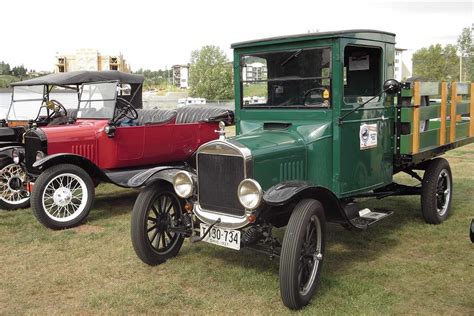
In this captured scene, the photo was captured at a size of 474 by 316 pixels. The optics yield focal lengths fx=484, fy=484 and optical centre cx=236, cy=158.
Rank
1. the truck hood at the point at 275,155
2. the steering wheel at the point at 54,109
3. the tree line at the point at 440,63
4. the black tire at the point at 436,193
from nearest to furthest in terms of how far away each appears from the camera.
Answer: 1. the truck hood at the point at 275,155
2. the black tire at the point at 436,193
3. the steering wheel at the point at 54,109
4. the tree line at the point at 440,63

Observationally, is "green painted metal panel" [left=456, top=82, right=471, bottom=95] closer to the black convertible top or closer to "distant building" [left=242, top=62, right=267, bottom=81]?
"distant building" [left=242, top=62, right=267, bottom=81]

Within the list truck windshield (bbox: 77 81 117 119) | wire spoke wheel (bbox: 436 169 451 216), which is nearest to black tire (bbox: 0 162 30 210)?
truck windshield (bbox: 77 81 117 119)

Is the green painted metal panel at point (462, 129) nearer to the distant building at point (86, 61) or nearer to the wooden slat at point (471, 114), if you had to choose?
the wooden slat at point (471, 114)

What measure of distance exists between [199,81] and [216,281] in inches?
2051

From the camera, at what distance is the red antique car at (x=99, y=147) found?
600 cm

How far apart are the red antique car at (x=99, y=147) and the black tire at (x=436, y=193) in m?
3.39

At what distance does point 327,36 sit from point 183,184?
6.00 feet

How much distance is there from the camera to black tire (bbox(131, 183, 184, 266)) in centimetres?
428

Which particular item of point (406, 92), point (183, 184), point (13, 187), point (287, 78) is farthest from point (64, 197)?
point (406, 92)

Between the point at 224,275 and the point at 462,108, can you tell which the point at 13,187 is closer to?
the point at 224,275

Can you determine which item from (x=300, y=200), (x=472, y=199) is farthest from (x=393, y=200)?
(x=300, y=200)

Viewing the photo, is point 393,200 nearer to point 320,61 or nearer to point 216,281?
point 320,61

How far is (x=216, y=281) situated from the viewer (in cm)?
411

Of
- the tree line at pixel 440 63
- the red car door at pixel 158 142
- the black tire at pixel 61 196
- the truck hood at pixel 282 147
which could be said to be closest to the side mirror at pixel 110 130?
the red car door at pixel 158 142
